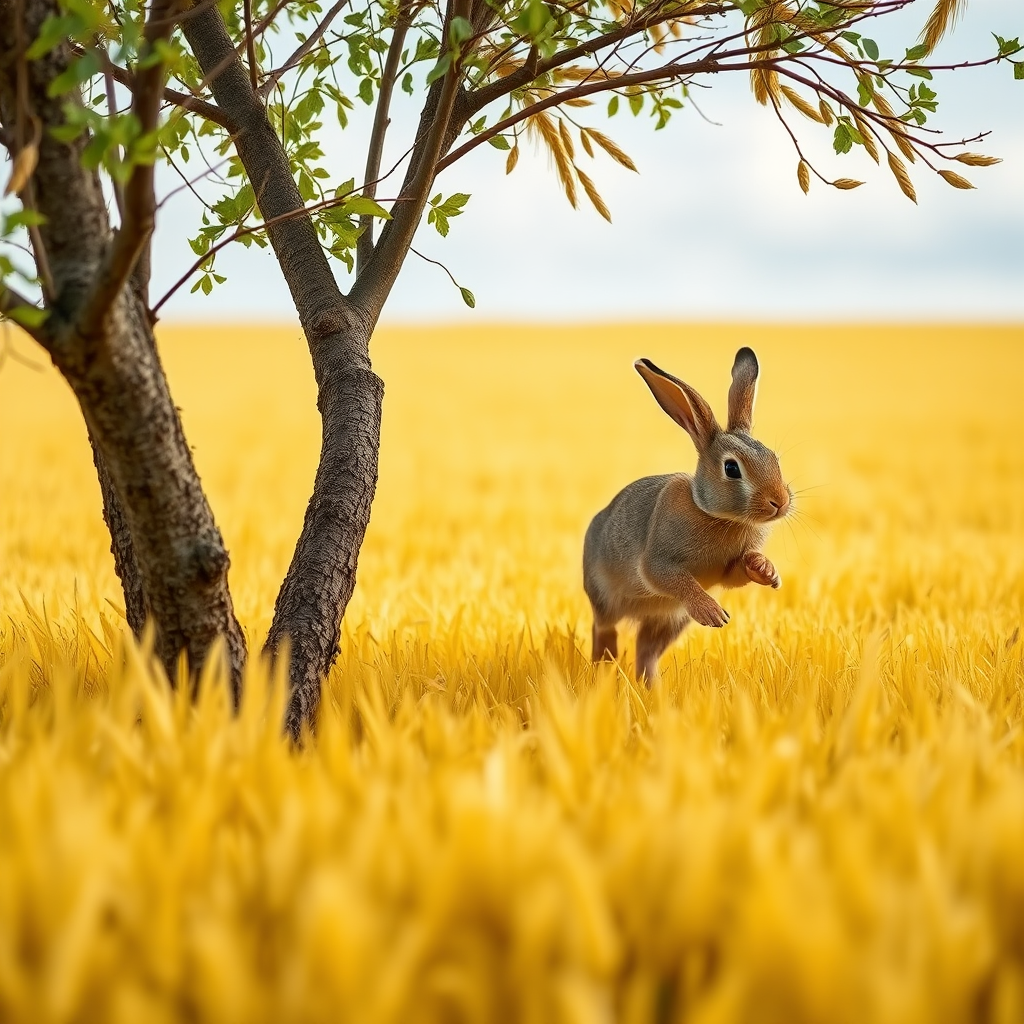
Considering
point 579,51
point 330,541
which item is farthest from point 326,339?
point 579,51

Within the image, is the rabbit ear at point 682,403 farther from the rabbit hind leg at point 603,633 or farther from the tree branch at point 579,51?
the tree branch at point 579,51

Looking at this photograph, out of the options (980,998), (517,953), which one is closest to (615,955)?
(517,953)

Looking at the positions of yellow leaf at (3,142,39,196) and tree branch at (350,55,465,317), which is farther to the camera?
tree branch at (350,55,465,317)

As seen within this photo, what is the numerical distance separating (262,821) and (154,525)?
1018 mm

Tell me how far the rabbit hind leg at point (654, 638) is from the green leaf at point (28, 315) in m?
2.85

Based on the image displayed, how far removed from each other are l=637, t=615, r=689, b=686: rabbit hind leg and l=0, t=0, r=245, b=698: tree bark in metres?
2.18

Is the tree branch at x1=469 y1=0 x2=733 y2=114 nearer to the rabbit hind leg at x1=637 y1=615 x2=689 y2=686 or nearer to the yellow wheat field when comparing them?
the yellow wheat field

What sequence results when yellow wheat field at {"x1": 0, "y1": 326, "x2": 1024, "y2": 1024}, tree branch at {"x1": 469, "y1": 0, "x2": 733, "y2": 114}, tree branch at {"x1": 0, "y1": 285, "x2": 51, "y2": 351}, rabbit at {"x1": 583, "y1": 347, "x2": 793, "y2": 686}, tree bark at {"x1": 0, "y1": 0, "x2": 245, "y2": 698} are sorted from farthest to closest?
rabbit at {"x1": 583, "y1": 347, "x2": 793, "y2": 686} < tree branch at {"x1": 469, "y1": 0, "x2": 733, "y2": 114} < tree bark at {"x1": 0, "y1": 0, "x2": 245, "y2": 698} < tree branch at {"x1": 0, "y1": 285, "x2": 51, "y2": 351} < yellow wheat field at {"x1": 0, "y1": 326, "x2": 1024, "y2": 1024}

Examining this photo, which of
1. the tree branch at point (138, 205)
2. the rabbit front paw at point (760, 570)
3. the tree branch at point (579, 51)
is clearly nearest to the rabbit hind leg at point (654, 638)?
the rabbit front paw at point (760, 570)

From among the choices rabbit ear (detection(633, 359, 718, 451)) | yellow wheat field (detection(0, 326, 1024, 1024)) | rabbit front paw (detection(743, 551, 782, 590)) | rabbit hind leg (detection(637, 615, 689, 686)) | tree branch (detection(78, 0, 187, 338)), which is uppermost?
tree branch (detection(78, 0, 187, 338))

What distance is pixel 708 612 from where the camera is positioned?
3682 mm

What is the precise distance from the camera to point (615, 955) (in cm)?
152

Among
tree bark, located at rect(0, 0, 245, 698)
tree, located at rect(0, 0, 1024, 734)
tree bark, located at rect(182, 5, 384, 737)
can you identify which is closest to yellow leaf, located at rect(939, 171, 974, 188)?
tree, located at rect(0, 0, 1024, 734)

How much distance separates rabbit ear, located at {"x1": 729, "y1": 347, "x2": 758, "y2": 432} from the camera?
4012mm
